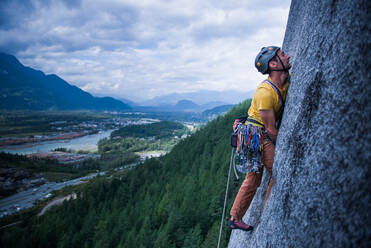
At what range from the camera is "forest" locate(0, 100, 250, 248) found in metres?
29.8

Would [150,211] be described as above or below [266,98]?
below

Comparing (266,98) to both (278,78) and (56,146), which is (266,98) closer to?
(278,78)

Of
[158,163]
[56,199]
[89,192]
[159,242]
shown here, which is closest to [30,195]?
[56,199]

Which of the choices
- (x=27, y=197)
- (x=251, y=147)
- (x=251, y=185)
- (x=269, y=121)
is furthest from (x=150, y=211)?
(x=27, y=197)

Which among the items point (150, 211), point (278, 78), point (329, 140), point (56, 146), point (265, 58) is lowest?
point (56, 146)

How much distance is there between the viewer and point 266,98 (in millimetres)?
3139

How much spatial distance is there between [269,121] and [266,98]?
0.38m

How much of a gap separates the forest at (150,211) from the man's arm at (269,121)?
18992mm

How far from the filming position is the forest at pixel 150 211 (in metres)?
29.8

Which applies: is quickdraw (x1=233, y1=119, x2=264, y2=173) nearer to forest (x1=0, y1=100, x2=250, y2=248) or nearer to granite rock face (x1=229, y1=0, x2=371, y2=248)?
granite rock face (x1=229, y1=0, x2=371, y2=248)

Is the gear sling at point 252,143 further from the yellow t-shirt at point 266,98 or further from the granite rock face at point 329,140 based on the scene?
the granite rock face at point 329,140

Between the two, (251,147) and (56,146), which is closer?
(251,147)

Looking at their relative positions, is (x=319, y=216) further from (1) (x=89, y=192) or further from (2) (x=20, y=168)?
(2) (x=20, y=168)

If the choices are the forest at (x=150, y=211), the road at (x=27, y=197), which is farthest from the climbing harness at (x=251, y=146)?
the road at (x=27, y=197)
